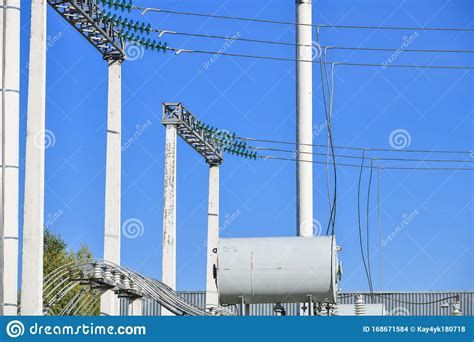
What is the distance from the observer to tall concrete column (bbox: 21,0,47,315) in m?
15.3

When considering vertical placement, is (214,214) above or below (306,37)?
below

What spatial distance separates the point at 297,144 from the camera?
24750 millimetres

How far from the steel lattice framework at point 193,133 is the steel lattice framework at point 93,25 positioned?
4.61 metres

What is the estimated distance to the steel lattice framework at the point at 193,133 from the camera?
2714 centimetres

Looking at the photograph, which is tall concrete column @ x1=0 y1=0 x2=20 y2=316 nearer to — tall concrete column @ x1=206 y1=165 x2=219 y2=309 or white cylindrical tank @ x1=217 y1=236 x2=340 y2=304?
white cylindrical tank @ x1=217 y1=236 x2=340 y2=304

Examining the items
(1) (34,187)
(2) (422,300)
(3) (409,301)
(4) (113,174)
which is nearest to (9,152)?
(1) (34,187)

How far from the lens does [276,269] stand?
19.9m

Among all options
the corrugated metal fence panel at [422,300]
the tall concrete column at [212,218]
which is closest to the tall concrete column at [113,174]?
the tall concrete column at [212,218]

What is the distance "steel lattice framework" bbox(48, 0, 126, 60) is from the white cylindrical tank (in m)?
5.28

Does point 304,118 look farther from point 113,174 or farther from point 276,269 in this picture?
point 276,269
